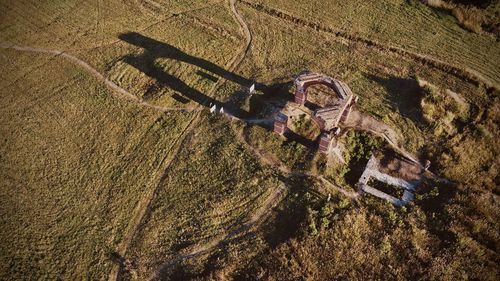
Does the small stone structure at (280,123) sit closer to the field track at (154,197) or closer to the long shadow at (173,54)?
the long shadow at (173,54)

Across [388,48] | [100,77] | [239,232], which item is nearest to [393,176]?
[239,232]

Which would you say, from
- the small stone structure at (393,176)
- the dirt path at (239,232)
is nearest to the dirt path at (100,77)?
the dirt path at (239,232)

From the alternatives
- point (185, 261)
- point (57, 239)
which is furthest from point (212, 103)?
point (57, 239)

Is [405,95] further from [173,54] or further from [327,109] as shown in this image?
[173,54]

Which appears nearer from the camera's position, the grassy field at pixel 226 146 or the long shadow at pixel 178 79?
the grassy field at pixel 226 146

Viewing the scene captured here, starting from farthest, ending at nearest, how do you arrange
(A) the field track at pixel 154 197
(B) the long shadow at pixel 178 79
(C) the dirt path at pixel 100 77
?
(C) the dirt path at pixel 100 77 < (B) the long shadow at pixel 178 79 < (A) the field track at pixel 154 197

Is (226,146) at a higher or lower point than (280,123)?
lower
